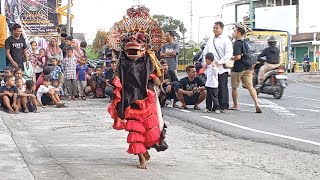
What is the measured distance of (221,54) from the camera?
41.3 ft

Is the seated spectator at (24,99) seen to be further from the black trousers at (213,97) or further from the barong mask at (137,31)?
the barong mask at (137,31)

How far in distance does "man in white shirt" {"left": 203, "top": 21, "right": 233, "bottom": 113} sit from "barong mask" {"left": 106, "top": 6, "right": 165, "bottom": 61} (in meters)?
4.69

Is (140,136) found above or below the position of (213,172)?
above

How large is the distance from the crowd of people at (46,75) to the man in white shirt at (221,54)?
226cm

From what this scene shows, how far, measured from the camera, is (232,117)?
11.8 m

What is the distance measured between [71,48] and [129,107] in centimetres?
945

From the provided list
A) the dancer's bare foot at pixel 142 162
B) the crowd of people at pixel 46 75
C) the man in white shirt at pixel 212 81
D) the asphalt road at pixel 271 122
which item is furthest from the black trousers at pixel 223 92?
the dancer's bare foot at pixel 142 162

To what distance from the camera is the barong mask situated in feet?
23.5

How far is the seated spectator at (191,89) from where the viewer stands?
13016 millimetres

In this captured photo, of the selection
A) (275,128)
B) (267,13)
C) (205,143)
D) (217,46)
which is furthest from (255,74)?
(267,13)

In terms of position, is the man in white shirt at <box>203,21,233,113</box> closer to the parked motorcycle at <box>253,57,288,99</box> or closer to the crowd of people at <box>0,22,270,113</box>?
the crowd of people at <box>0,22,270,113</box>

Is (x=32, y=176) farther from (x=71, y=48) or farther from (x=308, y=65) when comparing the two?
(x=308, y=65)

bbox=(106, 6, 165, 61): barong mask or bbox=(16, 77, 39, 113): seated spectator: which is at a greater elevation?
bbox=(106, 6, 165, 61): barong mask

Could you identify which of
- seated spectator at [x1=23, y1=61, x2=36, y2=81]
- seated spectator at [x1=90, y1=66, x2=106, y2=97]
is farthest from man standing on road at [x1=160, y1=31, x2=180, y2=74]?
seated spectator at [x1=23, y1=61, x2=36, y2=81]
